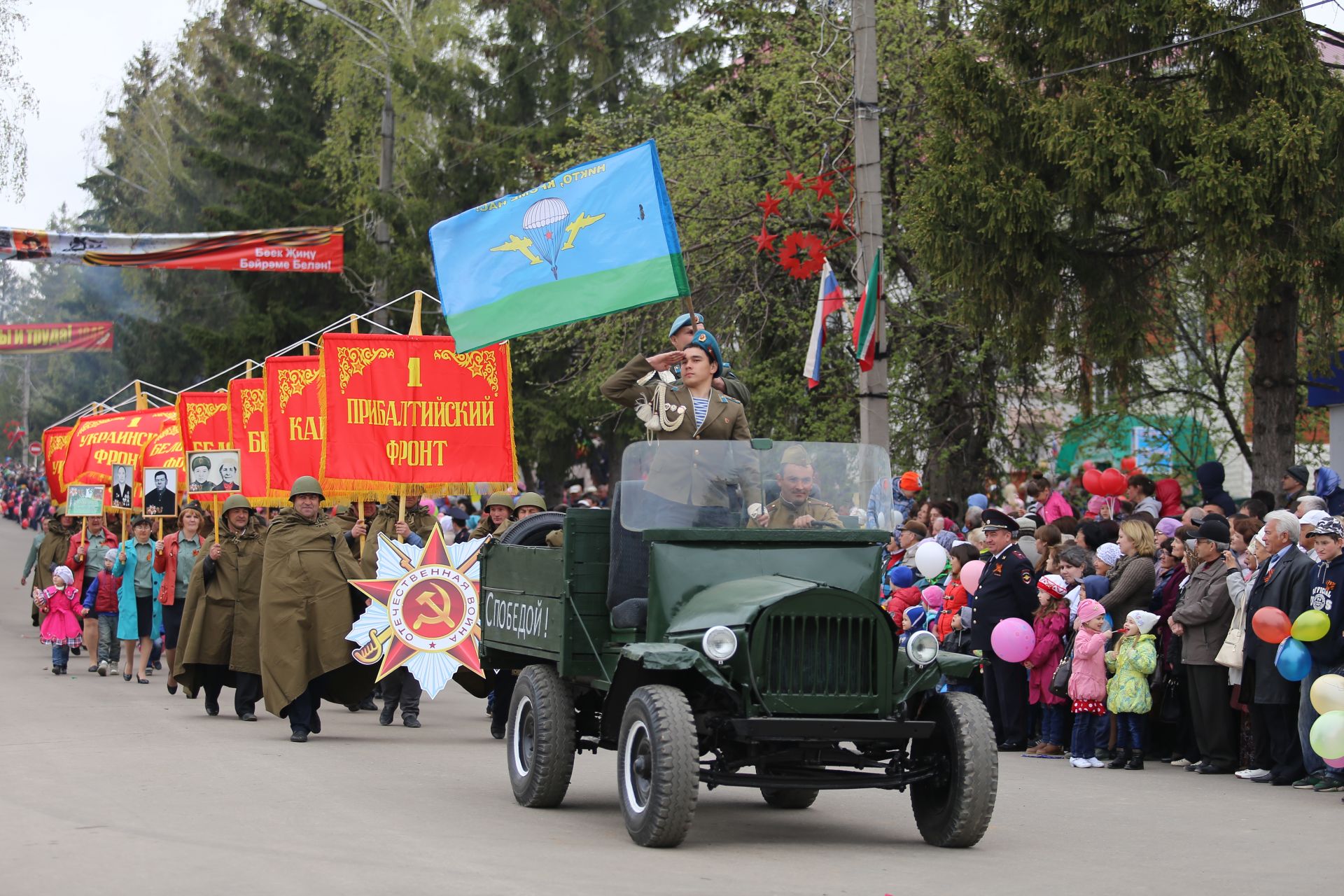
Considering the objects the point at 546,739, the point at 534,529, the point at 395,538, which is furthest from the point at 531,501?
the point at 546,739

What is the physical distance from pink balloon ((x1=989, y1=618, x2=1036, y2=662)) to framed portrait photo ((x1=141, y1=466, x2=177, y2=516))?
1186cm

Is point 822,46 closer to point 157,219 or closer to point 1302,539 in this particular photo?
point 1302,539

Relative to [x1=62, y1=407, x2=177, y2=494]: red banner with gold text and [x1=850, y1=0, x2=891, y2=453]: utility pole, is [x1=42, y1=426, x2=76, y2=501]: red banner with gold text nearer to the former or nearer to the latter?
[x1=62, y1=407, x2=177, y2=494]: red banner with gold text

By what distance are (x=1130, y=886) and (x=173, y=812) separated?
4.85 m

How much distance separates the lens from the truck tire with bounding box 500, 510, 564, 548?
1098 centimetres

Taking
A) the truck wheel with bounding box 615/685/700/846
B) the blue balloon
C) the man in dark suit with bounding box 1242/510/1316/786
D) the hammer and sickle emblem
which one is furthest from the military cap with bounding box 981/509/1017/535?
the truck wheel with bounding box 615/685/700/846

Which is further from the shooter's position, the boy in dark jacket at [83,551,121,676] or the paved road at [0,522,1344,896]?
the boy in dark jacket at [83,551,121,676]

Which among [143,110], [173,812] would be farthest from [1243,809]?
[143,110]

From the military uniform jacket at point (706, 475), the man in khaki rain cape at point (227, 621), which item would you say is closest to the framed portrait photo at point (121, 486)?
the man in khaki rain cape at point (227, 621)

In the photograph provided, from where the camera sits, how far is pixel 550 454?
126 ft

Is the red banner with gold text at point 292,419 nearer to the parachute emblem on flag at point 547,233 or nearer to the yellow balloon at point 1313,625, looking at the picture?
the parachute emblem on flag at point 547,233

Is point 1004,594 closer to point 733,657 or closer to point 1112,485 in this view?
point 1112,485

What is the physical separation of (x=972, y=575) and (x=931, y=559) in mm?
716

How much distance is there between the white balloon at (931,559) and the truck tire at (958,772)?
6.25m
